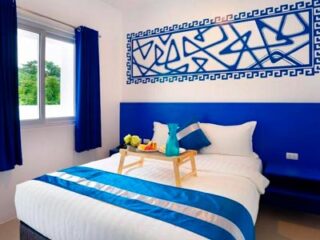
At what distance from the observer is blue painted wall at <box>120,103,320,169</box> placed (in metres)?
2.63

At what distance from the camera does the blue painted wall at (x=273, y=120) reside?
8.64 feet

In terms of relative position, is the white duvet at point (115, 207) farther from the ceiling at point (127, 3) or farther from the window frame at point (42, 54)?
the ceiling at point (127, 3)

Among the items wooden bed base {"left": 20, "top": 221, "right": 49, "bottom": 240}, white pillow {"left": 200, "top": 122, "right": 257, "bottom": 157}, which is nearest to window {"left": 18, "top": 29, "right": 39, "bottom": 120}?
wooden bed base {"left": 20, "top": 221, "right": 49, "bottom": 240}

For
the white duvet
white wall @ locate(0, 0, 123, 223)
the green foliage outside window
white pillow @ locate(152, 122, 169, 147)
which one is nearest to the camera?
the white duvet

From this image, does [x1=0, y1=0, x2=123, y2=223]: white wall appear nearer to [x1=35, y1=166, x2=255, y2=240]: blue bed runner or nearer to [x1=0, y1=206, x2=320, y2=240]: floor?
[x1=0, y1=206, x2=320, y2=240]: floor

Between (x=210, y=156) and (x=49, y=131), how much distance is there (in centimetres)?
192

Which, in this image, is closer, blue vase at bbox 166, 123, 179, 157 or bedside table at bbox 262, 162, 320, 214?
blue vase at bbox 166, 123, 179, 157

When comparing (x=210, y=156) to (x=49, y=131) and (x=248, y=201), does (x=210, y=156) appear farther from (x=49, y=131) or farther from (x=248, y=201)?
(x=49, y=131)

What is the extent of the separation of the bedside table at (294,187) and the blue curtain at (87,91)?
2222 millimetres

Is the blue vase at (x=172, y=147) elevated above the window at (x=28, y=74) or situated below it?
below

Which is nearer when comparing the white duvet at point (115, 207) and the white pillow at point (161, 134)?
the white duvet at point (115, 207)

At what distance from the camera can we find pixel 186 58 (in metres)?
3.34

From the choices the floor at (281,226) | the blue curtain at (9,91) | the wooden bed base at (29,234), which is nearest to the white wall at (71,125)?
the blue curtain at (9,91)

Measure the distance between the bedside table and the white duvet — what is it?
1.11 feet
